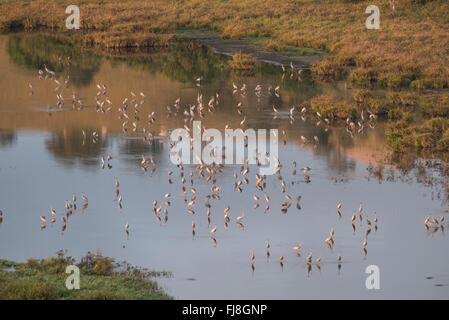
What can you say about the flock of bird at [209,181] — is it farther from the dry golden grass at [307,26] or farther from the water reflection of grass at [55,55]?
the dry golden grass at [307,26]

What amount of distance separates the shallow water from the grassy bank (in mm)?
657

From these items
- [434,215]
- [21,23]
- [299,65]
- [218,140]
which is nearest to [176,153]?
[218,140]

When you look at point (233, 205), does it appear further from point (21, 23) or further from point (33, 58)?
point (21, 23)

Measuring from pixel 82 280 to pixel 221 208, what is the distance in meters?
7.22

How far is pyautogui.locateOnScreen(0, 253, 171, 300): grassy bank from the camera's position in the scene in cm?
1916

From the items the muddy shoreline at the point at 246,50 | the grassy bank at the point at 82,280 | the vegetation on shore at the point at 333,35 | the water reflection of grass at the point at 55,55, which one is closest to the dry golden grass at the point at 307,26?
the vegetation on shore at the point at 333,35

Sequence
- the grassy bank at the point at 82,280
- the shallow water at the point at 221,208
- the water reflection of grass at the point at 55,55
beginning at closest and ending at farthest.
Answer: the grassy bank at the point at 82,280 < the shallow water at the point at 221,208 < the water reflection of grass at the point at 55,55

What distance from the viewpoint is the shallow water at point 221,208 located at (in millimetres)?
21453

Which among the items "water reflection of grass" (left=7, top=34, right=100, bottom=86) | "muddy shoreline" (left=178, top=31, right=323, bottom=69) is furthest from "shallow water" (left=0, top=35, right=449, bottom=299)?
"muddy shoreline" (left=178, top=31, right=323, bottom=69)

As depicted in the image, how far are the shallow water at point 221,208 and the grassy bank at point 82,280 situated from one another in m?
0.66

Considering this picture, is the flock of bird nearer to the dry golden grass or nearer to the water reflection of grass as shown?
the water reflection of grass

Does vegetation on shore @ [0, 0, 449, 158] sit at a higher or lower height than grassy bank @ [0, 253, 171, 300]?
higher
